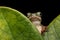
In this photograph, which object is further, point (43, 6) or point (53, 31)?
point (43, 6)

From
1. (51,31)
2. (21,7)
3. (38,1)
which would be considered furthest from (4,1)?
(51,31)

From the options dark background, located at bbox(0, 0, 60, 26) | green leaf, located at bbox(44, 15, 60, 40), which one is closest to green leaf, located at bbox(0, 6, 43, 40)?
green leaf, located at bbox(44, 15, 60, 40)

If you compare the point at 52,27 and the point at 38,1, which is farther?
the point at 38,1

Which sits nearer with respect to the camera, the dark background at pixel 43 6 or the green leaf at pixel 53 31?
the green leaf at pixel 53 31

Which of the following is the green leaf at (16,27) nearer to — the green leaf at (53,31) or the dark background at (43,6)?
the green leaf at (53,31)

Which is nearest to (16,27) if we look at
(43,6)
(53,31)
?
(53,31)

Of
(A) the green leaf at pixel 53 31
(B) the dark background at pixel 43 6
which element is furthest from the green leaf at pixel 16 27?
(B) the dark background at pixel 43 6

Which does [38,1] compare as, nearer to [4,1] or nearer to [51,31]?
[4,1]

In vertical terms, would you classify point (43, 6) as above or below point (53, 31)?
below

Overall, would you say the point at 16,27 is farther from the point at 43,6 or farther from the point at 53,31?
the point at 43,6
